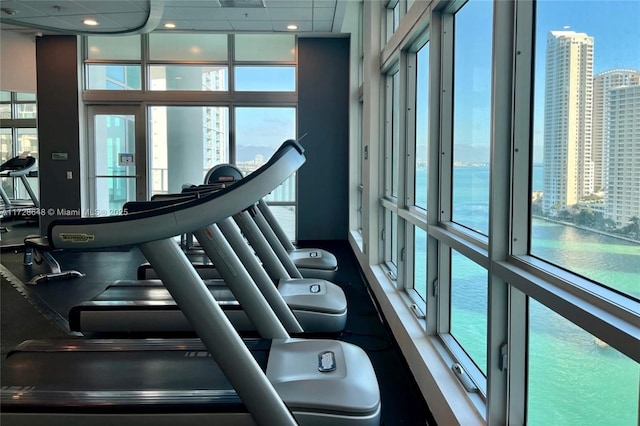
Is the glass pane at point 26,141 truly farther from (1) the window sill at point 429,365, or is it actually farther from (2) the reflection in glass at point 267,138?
(1) the window sill at point 429,365

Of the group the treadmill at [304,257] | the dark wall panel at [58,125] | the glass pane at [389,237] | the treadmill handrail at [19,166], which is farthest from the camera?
the treadmill handrail at [19,166]

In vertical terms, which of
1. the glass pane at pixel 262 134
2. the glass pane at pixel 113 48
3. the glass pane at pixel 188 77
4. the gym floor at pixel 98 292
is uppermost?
the glass pane at pixel 113 48

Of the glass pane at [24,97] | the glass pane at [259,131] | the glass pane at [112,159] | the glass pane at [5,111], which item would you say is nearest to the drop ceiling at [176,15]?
the glass pane at [259,131]

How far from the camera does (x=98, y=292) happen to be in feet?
16.2

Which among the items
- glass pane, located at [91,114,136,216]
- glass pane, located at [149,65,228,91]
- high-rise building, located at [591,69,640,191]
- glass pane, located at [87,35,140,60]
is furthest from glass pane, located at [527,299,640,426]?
glass pane, located at [87,35,140,60]

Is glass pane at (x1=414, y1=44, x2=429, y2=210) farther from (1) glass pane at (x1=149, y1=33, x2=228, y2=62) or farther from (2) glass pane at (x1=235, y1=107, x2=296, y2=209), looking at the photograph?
(1) glass pane at (x1=149, y1=33, x2=228, y2=62)

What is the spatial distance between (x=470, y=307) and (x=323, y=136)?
572 cm

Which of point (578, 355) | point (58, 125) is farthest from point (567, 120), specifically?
point (58, 125)

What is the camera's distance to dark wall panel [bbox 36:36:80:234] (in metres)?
7.81

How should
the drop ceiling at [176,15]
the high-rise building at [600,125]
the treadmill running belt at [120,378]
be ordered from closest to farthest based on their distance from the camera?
the high-rise building at [600,125], the treadmill running belt at [120,378], the drop ceiling at [176,15]

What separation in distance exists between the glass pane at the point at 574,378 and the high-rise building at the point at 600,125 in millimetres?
451

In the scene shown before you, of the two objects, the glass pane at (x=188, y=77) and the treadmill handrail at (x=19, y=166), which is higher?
the glass pane at (x=188, y=77)

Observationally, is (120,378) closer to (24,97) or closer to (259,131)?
(259,131)

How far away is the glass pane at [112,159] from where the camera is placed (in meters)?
8.14
